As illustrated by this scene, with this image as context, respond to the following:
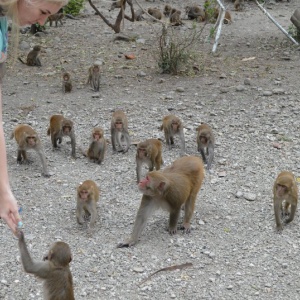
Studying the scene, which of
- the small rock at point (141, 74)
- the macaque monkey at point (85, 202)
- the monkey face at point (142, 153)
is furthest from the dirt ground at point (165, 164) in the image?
the monkey face at point (142, 153)

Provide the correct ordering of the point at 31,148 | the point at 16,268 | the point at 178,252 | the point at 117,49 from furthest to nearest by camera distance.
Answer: the point at 117,49 → the point at 31,148 → the point at 178,252 → the point at 16,268

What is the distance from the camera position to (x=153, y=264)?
5664 mm

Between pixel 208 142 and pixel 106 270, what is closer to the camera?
pixel 106 270

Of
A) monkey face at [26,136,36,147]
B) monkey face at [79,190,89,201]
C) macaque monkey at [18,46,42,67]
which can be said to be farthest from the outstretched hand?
macaque monkey at [18,46,42,67]

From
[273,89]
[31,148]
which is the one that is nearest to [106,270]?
[31,148]

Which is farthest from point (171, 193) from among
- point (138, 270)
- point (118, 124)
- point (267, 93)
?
point (267, 93)

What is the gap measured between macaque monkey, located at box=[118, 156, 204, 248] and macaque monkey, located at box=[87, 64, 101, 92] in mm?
4710

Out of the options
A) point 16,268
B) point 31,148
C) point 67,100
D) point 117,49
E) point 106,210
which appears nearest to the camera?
point 16,268

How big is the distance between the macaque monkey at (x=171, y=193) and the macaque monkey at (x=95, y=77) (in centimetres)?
471

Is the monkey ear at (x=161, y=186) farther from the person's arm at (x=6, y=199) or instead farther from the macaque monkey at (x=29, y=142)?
the person's arm at (x=6, y=199)

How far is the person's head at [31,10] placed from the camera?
3.43m

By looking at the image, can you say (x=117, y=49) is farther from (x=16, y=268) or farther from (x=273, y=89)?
(x=16, y=268)

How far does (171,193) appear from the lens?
605cm

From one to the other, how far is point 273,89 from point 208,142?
323cm
